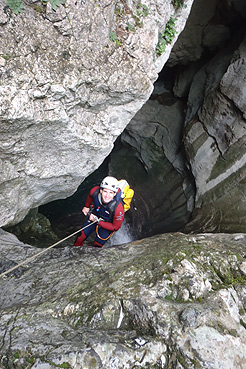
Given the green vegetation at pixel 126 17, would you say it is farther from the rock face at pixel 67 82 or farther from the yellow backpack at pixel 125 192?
the yellow backpack at pixel 125 192

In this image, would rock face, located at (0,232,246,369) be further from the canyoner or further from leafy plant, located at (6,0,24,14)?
leafy plant, located at (6,0,24,14)

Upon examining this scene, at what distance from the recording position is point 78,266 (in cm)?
439

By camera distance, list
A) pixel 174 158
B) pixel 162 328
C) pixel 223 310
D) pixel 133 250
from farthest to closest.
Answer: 1. pixel 174 158
2. pixel 133 250
3. pixel 223 310
4. pixel 162 328

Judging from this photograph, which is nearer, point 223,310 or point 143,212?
point 223,310

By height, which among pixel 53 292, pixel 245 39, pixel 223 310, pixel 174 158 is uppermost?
pixel 245 39

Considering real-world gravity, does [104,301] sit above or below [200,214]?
below

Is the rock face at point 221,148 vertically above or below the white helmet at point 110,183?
above

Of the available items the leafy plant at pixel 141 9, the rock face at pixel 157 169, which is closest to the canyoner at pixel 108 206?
the leafy plant at pixel 141 9

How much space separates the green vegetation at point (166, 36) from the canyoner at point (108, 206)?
2757mm

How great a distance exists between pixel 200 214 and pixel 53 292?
5.68 metres

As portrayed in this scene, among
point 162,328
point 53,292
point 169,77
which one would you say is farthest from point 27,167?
point 169,77

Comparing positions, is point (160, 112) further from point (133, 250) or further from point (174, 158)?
point (133, 250)

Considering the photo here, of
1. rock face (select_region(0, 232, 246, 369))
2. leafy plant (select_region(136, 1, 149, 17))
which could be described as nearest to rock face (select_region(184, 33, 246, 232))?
rock face (select_region(0, 232, 246, 369))

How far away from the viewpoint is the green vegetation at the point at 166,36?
5.25m
